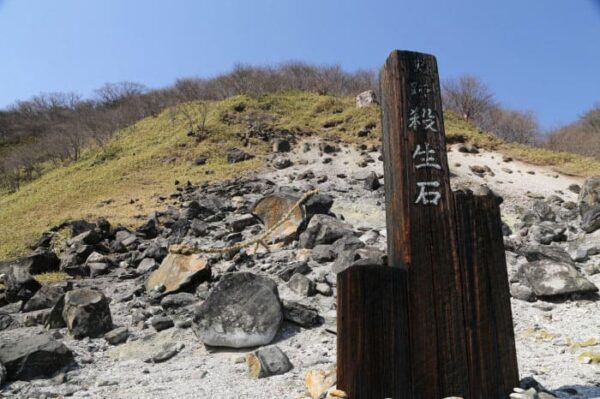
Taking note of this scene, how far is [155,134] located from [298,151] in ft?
34.9

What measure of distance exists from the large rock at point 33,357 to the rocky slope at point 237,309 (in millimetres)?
11

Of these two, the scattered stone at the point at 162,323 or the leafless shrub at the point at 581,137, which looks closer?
the scattered stone at the point at 162,323

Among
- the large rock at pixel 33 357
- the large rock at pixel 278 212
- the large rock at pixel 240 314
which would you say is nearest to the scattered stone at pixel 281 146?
the large rock at pixel 278 212

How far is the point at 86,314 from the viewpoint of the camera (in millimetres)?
5141

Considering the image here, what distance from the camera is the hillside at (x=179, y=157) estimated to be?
1514 cm

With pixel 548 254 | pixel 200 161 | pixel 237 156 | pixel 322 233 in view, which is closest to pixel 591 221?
pixel 548 254

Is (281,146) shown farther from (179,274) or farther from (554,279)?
(554,279)

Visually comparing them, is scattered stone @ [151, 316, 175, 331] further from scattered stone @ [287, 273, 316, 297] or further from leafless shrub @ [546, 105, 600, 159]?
leafless shrub @ [546, 105, 600, 159]

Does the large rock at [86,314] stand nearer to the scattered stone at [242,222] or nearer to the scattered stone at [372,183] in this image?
the scattered stone at [242,222]

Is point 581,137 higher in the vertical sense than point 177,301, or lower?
higher

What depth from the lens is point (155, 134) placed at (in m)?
25.7

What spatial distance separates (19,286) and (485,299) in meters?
7.36

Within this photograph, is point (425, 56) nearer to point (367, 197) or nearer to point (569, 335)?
point (569, 335)

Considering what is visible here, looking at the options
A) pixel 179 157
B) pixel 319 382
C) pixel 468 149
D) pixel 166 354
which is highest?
pixel 179 157
